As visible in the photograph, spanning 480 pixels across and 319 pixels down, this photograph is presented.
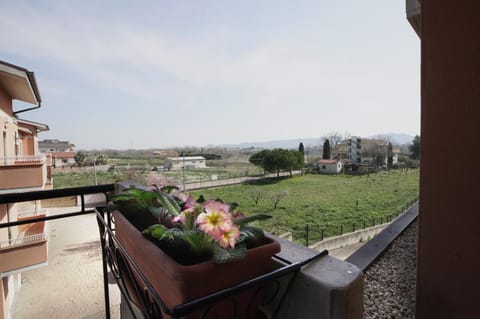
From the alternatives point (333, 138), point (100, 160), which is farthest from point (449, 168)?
point (333, 138)

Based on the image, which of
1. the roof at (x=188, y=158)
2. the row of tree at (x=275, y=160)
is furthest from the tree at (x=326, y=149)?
the roof at (x=188, y=158)

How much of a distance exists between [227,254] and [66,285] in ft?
19.2

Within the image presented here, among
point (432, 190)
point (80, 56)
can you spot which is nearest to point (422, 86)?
point (432, 190)

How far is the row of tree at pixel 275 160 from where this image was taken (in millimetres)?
15289

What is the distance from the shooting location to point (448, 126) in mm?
983

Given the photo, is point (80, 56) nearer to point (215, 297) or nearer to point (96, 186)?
point (96, 186)

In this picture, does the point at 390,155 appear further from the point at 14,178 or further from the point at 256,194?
the point at 14,178

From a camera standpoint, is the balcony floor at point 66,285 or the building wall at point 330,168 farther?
the building wall at point 330,168

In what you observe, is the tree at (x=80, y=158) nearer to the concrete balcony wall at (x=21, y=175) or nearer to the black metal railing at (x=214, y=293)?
the concrete balcony wall at (x=21, y=175)

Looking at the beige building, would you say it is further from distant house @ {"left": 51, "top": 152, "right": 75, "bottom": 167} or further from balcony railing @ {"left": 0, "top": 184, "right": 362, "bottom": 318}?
distant house @ {"left": 51, "top": 152, "right": 75, "bottom": 167}

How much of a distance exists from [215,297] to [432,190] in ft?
3.78

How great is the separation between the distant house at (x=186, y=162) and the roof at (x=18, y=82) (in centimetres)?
385

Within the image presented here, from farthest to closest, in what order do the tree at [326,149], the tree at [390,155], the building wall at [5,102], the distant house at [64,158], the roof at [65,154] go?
the tree at [326,149], the tree at [390,155], the roof at [65,154], the distant house at [64,158], the building wall at [5,102]

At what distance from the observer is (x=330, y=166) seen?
681 inches
